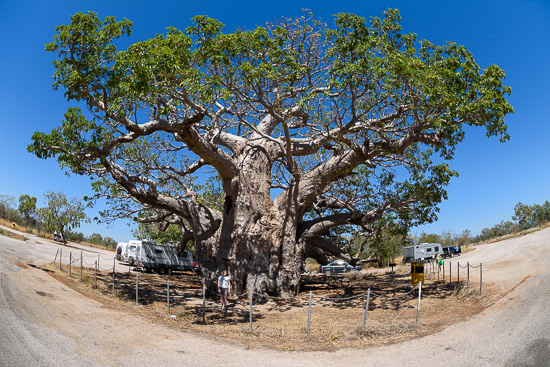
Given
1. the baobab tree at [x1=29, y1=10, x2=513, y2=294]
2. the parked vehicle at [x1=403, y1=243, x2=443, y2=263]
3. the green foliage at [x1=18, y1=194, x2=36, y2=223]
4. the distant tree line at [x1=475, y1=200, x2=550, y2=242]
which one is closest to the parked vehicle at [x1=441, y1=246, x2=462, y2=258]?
the parked vehicle at [x1=403, y1=243, x2=443, y2=263]

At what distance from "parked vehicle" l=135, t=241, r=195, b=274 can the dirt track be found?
1564cm

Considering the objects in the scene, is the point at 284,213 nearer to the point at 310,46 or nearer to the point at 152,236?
the point at 310,46

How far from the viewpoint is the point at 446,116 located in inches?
413

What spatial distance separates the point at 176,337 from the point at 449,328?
6391mm

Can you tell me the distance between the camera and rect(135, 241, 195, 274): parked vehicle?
83.8 feet

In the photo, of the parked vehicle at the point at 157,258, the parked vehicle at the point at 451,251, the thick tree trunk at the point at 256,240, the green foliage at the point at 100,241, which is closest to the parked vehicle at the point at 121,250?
the parked vehicle at the point at 157,258

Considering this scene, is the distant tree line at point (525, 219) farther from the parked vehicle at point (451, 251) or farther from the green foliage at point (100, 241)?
the green foliage at point (100, 241)

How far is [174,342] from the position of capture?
7777 millimetres

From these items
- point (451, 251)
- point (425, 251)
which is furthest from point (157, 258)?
point (451, 251)

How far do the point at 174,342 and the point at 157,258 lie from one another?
19.6m

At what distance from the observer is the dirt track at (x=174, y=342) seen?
6.20m

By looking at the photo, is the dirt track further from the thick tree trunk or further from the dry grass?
the thick tree trunk

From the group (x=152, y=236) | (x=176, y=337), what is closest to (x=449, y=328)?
(x=176, y=337)

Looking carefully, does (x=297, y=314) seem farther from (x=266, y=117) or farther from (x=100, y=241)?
(x=100, y=241)
